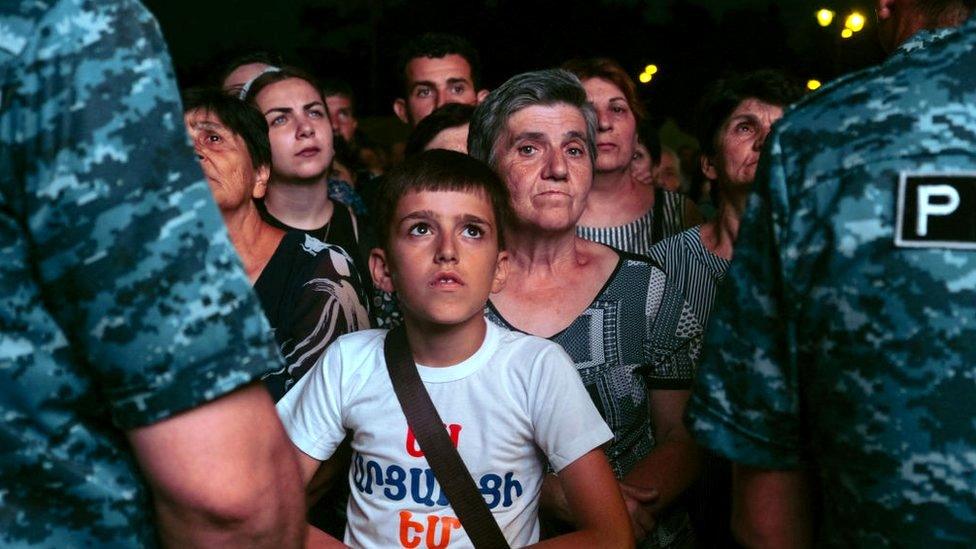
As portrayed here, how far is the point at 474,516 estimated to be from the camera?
2.33 meters

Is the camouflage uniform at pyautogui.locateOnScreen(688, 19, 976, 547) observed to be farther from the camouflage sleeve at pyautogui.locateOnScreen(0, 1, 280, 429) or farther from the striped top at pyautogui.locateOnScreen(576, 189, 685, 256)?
the striped top at pyautogui.locateOnScreen(576, 189, 685, 256)

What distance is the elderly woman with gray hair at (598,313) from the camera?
112 inches

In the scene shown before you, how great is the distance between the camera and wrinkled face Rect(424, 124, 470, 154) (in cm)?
446

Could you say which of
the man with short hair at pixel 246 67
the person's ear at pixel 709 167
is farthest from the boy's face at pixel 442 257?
the man with short hair at pixel 246 67

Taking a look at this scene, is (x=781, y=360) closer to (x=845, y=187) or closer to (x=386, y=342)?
(x=845, y=187)

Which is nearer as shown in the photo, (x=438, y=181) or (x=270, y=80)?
(x=438, y=181)

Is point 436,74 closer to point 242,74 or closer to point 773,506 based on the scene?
point 242,74

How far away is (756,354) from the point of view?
5.19 feet

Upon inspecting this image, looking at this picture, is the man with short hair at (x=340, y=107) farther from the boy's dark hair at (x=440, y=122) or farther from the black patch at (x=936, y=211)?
the black patch at (x=936, y=211)

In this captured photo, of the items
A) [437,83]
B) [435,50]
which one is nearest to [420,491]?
[437,83]

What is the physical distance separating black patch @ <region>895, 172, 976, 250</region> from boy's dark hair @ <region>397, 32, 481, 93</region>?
194 inches

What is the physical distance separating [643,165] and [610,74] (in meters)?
1.27

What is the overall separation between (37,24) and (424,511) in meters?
1.53

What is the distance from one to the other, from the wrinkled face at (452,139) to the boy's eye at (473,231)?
5.89 ft
